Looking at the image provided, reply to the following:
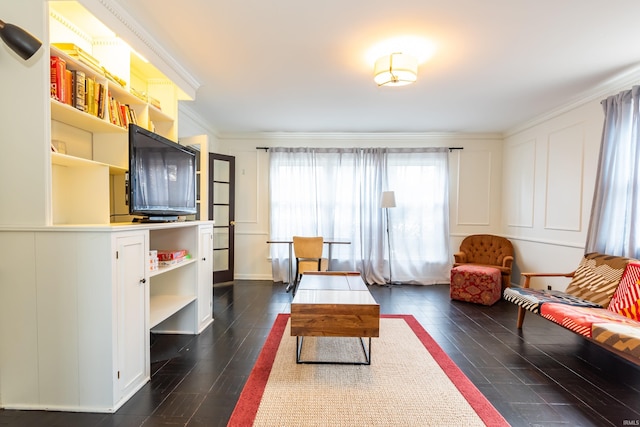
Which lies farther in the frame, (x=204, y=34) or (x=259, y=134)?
(x=259, y=134)

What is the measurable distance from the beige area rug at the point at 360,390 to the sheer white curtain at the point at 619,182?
2.18 meters

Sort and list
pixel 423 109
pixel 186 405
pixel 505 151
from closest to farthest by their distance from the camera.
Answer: pixel 186 405 < pixel 423 109 < pixel 505 151

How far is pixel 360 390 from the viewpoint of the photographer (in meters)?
1.97

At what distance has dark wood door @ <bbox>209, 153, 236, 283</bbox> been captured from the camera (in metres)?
4.80

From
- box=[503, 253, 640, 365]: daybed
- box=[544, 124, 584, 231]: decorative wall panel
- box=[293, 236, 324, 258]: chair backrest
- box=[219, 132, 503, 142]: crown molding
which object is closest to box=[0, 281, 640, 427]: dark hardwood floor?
box=[503, 253, 640, 365]: daybed

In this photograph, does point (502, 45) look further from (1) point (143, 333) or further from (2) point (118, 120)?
(1) point (143, 333)

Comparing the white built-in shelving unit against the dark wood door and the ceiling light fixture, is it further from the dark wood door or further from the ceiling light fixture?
the dark wood door

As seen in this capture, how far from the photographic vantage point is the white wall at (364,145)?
5.17m

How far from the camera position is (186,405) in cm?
184

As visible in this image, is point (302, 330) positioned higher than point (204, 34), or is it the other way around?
point (204, 34)

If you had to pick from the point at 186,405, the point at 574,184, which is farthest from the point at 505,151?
the point at 186,405

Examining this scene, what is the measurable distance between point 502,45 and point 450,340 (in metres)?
2.66

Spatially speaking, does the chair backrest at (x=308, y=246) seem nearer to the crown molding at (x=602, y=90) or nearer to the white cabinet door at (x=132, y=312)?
the white cabinet door at (x=132, y=312)

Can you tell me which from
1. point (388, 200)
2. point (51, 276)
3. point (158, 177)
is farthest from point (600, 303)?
point (51, 276)
